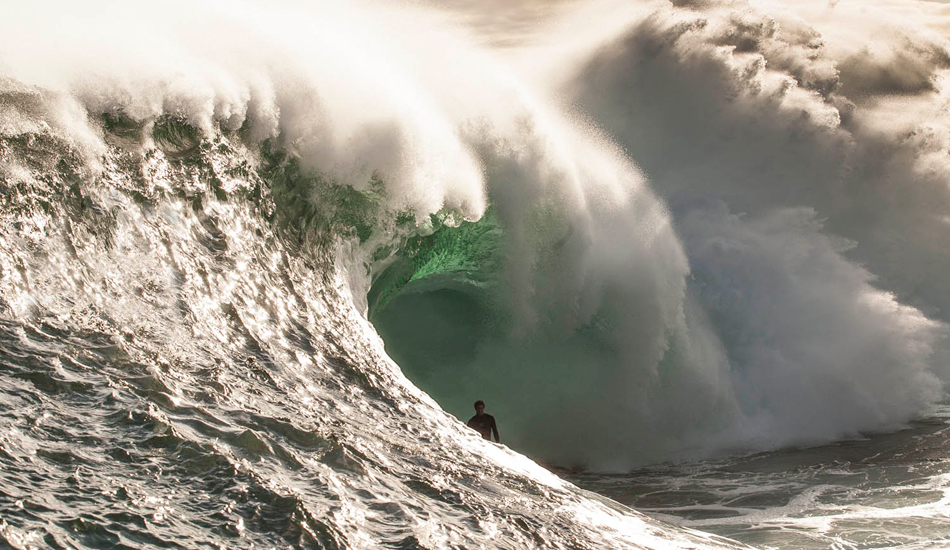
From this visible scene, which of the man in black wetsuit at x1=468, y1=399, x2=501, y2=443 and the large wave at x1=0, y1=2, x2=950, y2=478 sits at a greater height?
the large wave at x1=0, y1=2, x2=950, y2=478

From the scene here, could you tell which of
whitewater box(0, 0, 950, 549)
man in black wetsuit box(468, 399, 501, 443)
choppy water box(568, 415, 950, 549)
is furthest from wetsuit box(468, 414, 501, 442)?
choppy water box(568, 415, 950, 549)

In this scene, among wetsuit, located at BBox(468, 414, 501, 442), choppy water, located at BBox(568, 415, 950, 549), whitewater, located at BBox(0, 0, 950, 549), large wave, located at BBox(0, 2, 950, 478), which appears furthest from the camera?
wetsuit, located at BBox(468, 414, 501, 442)

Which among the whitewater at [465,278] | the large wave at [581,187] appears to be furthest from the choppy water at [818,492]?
the large wave at [581,187]

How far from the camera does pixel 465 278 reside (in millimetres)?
11227

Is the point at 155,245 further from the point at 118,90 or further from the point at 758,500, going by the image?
the point at 758,500

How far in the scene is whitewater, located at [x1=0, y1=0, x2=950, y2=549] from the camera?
479cm

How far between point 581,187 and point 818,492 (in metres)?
5.00

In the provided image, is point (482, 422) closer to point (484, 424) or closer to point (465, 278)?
point (484, 424)

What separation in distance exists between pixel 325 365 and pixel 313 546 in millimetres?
2775

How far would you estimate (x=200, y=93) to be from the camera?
8.02 meters

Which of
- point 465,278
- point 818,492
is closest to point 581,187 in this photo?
point 465,278

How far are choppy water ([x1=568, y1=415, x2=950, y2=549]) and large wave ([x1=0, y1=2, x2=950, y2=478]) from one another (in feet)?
2.19

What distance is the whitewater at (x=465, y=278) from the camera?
189 inches

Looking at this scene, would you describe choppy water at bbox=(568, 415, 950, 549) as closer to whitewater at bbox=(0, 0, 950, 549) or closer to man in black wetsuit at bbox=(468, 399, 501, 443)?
whitewater at bbox=(0, 0, 950, 549)
